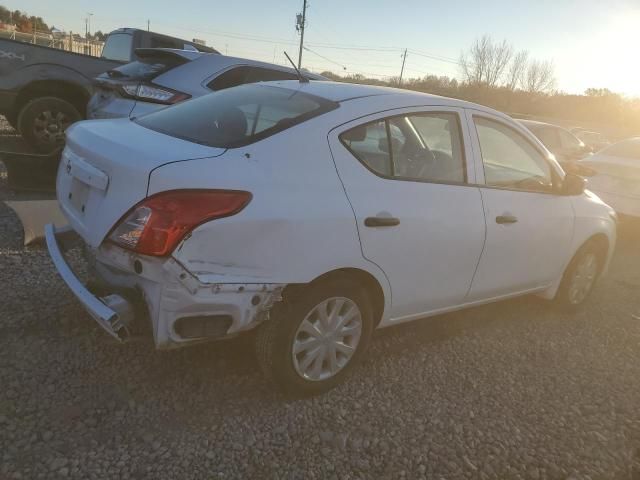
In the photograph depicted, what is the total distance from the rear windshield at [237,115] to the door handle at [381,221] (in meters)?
0.62

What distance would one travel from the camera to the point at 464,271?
11.4 feet

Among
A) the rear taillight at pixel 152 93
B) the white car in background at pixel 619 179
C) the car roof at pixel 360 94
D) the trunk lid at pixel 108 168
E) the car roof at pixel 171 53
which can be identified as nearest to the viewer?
the trunk lid at pixel 108 168

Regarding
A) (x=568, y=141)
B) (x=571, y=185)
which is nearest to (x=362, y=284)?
(x=571, y=185)

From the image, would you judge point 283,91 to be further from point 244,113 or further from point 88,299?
point 88,299

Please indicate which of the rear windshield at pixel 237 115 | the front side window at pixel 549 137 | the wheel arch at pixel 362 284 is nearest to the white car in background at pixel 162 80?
the rear windshield at pixel 237 115

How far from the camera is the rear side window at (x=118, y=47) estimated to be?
8609 mm

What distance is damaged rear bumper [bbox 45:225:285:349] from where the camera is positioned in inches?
90.7

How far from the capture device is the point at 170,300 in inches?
91.3

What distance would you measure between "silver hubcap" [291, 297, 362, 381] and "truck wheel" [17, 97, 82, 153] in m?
5.97

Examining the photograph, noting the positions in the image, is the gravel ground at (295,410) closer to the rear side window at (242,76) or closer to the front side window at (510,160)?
the front side window at (510,160)

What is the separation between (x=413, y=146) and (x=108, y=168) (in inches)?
70.4

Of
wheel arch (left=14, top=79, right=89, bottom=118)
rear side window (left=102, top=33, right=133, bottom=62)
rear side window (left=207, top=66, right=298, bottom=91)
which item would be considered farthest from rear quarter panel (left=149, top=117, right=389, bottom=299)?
rear side window (left=102, top=33, right=133, bottom=62)

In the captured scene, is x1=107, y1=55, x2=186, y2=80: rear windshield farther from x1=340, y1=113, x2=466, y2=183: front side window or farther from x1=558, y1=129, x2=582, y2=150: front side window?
x1=558, y1=129, x2=582, y2=150: front side window

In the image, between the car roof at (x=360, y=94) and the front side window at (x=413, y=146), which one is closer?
the front side window at (x=413, y=146)
